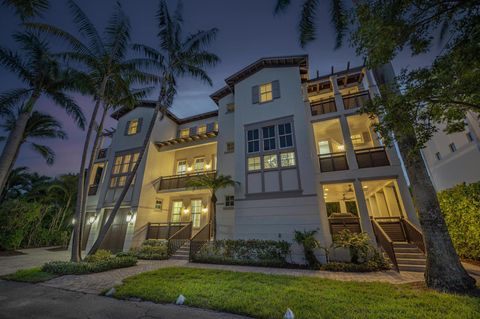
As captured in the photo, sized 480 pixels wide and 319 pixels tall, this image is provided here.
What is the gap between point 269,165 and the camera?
11.2m

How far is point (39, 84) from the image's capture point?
898 centimetres

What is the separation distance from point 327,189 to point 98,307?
1261 cm

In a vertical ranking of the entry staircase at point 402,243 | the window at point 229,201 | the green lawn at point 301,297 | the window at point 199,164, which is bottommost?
the green lawn at point 301,297

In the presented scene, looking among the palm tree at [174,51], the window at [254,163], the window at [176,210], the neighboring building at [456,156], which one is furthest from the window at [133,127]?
the neighboring building at [456,156]

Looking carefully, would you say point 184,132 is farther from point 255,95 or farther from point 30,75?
point 30,75

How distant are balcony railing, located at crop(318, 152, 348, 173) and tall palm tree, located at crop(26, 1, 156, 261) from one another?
1178cm

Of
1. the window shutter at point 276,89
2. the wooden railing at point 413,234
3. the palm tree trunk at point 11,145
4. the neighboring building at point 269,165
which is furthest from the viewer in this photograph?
the window shutter at point 276,89

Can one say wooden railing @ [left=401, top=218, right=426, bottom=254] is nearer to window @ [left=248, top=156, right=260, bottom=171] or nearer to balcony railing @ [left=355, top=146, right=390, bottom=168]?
balcony railing @ [left=355, top=146, right=390, bottom=168]

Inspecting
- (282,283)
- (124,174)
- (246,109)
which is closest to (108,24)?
(246,109)

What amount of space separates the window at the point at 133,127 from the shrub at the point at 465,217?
69.8 feet

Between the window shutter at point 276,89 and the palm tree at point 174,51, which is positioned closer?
the palm tree at point 174,51

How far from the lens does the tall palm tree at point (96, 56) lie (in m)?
8.75

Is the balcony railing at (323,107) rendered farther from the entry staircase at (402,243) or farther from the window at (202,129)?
the window at (202,129)

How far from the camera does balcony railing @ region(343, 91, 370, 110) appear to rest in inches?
444
